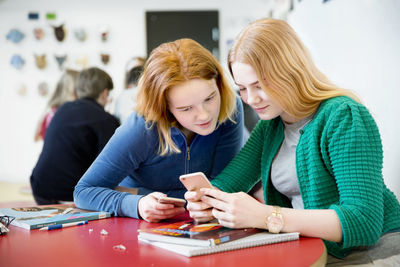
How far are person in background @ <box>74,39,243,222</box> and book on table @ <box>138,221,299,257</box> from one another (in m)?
0.25

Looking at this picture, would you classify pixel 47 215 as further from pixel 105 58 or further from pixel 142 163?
pixel 105 58

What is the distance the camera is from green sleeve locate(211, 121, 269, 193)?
1.54m

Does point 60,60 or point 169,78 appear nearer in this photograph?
point 169,78

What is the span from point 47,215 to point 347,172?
3.04 feet

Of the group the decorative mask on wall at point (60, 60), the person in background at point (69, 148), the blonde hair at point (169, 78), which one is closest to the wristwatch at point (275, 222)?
the blonde hair at point (169, 78)

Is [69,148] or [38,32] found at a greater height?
[38,32]

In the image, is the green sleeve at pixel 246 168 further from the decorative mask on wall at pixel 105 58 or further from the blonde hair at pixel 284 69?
the decorative mask on wall at pixel 105 58

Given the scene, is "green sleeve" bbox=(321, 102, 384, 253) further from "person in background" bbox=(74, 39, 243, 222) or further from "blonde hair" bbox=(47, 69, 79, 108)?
"blonde hair" bbox=(47, 69, 79, 108)

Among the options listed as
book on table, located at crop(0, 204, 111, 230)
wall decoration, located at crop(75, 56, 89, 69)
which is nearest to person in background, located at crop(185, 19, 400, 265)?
book on table, located at crop(0, 204, 111, 230)

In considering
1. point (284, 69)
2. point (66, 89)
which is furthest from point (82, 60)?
point (284, 69)

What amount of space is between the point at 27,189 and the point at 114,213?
162 inches

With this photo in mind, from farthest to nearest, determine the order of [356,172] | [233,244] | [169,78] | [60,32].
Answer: [60,32], [169,78], [356,172], [233,244]

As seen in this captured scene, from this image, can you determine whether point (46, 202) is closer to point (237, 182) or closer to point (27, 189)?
point (237, 182)

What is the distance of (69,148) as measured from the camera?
2.79 m
